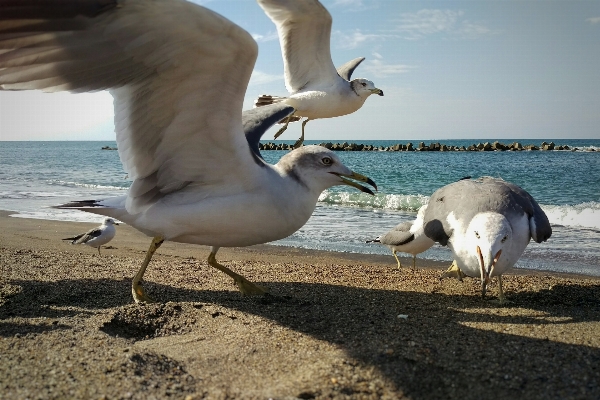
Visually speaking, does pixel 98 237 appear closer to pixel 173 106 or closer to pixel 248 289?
pixel 248 289

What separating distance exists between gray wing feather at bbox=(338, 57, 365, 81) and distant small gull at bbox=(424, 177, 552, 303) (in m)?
5.97

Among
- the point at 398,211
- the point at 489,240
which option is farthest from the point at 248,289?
the point at 398,211

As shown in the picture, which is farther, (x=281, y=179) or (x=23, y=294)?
(x=23, y=294)

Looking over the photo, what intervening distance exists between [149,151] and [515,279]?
3563 millimetres

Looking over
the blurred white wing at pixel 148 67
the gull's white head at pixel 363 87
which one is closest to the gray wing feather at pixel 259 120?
the blurred white wing at pixel 148 67

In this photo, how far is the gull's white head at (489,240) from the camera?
12.4ft

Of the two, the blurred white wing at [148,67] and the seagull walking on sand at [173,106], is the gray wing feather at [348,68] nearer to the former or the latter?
the seagull walking on sand at [173,106]

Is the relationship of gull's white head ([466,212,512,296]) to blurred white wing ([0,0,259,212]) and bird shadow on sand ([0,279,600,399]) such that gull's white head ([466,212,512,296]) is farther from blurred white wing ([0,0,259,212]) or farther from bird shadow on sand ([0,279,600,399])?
blurred white wing ([0,0,259,212])

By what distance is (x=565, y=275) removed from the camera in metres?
6.04

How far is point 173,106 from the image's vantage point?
3.40m

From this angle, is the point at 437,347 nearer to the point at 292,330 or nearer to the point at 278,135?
the point at 292,330

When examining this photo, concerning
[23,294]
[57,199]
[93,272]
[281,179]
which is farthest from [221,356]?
[57,199]

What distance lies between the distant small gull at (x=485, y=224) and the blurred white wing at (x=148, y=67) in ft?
5.48

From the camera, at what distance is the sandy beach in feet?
7.86
